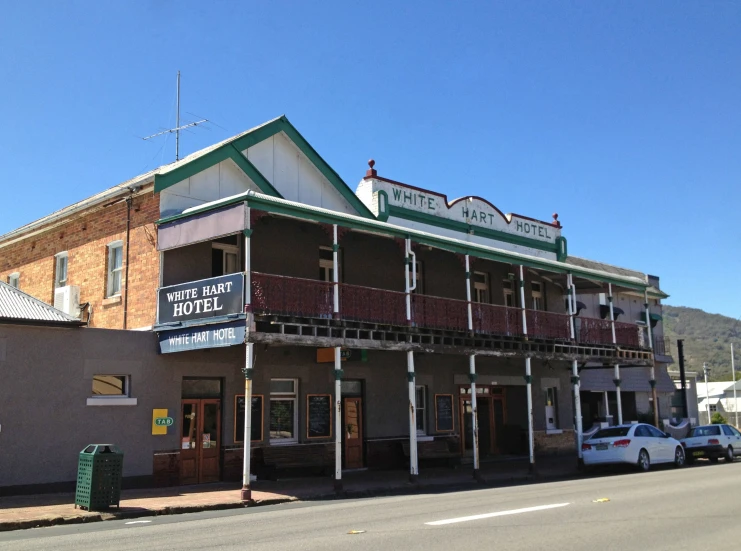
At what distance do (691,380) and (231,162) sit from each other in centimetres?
3230

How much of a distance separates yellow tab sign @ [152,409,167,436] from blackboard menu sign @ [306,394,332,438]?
4333 mm

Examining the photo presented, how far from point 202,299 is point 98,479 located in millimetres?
4990

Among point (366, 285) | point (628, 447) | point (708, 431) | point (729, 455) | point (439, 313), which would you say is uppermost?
point (366, 285)

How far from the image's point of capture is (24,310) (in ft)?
51.8

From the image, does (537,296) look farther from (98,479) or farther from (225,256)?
(98,479)

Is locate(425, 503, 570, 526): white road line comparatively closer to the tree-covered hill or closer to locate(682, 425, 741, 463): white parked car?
locate(682, 425, 741, 463): white parked car

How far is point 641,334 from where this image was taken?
27.8 meters

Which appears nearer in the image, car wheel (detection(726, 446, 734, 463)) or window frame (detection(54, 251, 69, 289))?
window frame (detection(54, 251, 69, 289))

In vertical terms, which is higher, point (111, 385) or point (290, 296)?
point (290, 296)

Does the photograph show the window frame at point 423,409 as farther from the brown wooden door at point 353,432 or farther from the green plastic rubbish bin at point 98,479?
the green plastic rubbish bin at point 98,479

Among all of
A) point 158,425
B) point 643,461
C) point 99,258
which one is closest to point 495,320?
point 643,461

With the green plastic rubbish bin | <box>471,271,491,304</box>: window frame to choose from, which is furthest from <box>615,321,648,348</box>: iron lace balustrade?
the green plastic rubbish bin

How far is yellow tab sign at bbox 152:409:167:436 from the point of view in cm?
1712

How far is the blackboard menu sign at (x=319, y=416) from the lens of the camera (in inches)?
809
